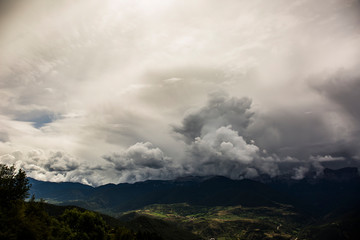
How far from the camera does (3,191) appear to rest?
85812mm

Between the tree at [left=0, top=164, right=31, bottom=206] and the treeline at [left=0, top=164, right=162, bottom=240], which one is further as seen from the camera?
the tree at [left=0, top=164, right=31, bottom=206]

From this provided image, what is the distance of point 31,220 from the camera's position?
67500 mm

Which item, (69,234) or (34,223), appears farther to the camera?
(69,234)

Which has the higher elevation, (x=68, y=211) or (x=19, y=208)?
(x=19, y=208)

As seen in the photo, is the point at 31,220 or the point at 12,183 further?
the point at 12,183

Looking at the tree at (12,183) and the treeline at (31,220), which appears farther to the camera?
the tree at (12,183)

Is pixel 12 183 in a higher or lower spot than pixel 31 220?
higher

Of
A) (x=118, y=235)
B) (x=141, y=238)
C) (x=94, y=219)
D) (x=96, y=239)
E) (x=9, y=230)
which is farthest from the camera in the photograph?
(x=141, y=238)

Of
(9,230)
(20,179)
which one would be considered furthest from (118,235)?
(9,230)

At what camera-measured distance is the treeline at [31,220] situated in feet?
194

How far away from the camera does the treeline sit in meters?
59.2

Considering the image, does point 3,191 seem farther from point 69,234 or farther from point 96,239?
point 96,239

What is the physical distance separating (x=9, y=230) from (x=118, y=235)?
263ft

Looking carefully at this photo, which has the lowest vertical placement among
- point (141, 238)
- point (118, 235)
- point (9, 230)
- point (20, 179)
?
point (141, 238)
